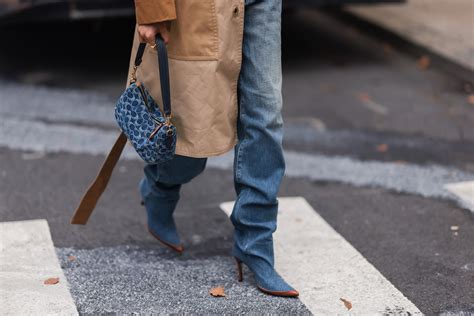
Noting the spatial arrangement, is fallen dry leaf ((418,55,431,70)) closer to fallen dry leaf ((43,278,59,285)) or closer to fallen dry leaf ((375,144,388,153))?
fallen dry leaf ((375,144,388,153))

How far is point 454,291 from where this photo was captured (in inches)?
149

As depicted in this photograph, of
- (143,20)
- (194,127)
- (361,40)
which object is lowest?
(361,40)

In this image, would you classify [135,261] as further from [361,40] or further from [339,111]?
[361,40]

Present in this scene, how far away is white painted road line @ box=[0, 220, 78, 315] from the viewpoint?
357cm

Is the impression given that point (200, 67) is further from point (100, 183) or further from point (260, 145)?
point (100, 183)

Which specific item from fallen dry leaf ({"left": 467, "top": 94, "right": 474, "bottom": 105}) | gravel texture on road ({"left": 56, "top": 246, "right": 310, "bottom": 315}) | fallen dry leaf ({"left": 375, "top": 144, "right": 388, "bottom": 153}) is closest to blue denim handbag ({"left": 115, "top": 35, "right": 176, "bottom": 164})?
gravel texture on road ({"left": 56, "top": 246, "right": 310, "bottom": 315})

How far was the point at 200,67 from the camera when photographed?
3432 mm

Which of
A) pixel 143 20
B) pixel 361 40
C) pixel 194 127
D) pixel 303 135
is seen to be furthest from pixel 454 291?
pixel 361 40

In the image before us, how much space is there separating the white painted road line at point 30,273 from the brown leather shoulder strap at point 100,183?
246 millimetres

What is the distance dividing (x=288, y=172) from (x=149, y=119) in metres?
1.91

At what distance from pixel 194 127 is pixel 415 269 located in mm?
1196

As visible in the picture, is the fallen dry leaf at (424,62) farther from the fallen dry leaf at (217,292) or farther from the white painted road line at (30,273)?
the fallen dry leaf at (217,292)

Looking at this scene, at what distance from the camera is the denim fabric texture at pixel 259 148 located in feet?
11.5

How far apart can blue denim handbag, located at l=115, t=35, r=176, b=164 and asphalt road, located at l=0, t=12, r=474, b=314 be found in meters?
0.62
